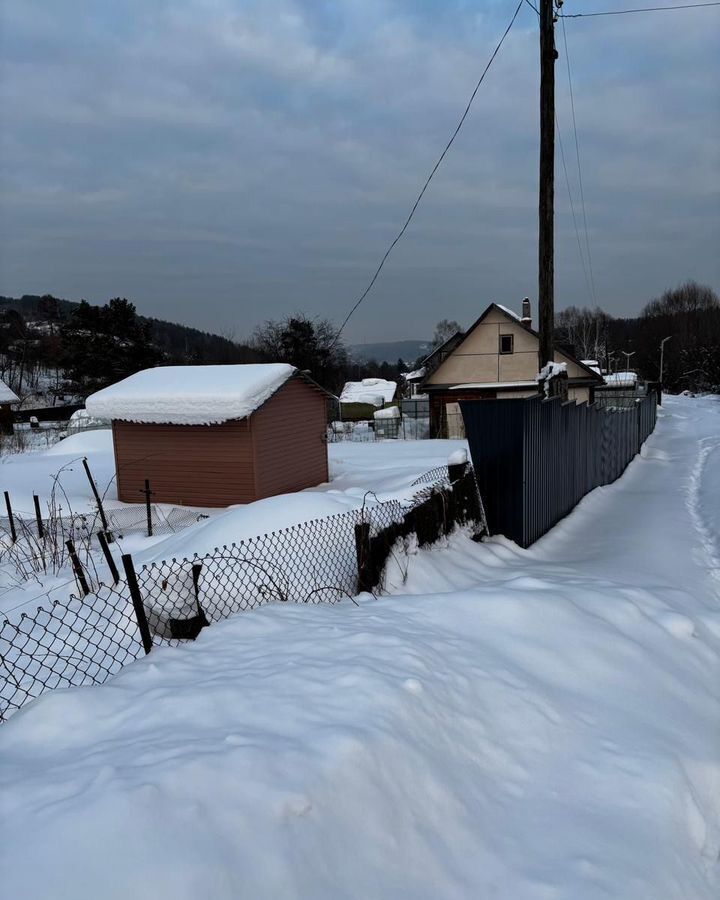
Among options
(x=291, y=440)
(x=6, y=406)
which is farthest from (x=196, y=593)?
(x=6, y=406)

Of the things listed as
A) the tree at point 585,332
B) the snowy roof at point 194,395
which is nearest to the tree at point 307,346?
the tree at point 585,332

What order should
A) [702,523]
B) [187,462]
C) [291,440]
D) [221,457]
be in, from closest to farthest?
1. [702,523]
2. [221,457]
3. [187,462]
4. [291,440]

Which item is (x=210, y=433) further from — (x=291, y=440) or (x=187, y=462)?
(x=291, y=440)

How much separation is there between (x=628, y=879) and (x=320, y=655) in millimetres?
1547

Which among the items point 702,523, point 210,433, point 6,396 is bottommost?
point 702,523

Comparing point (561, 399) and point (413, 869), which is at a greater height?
point (561, 399)

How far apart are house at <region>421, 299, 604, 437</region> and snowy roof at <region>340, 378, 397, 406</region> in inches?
1094

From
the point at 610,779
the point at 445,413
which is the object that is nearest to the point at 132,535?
the point at 610,779

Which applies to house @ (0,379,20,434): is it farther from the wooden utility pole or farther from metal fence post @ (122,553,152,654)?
metal fence post @ (122,553,152,654)

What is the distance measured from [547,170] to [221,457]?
8437 mm

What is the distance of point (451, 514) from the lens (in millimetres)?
6172

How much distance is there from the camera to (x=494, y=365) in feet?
83.3

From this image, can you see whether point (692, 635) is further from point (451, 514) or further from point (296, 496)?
point (296, 496)

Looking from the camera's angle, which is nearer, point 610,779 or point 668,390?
point 610,779
